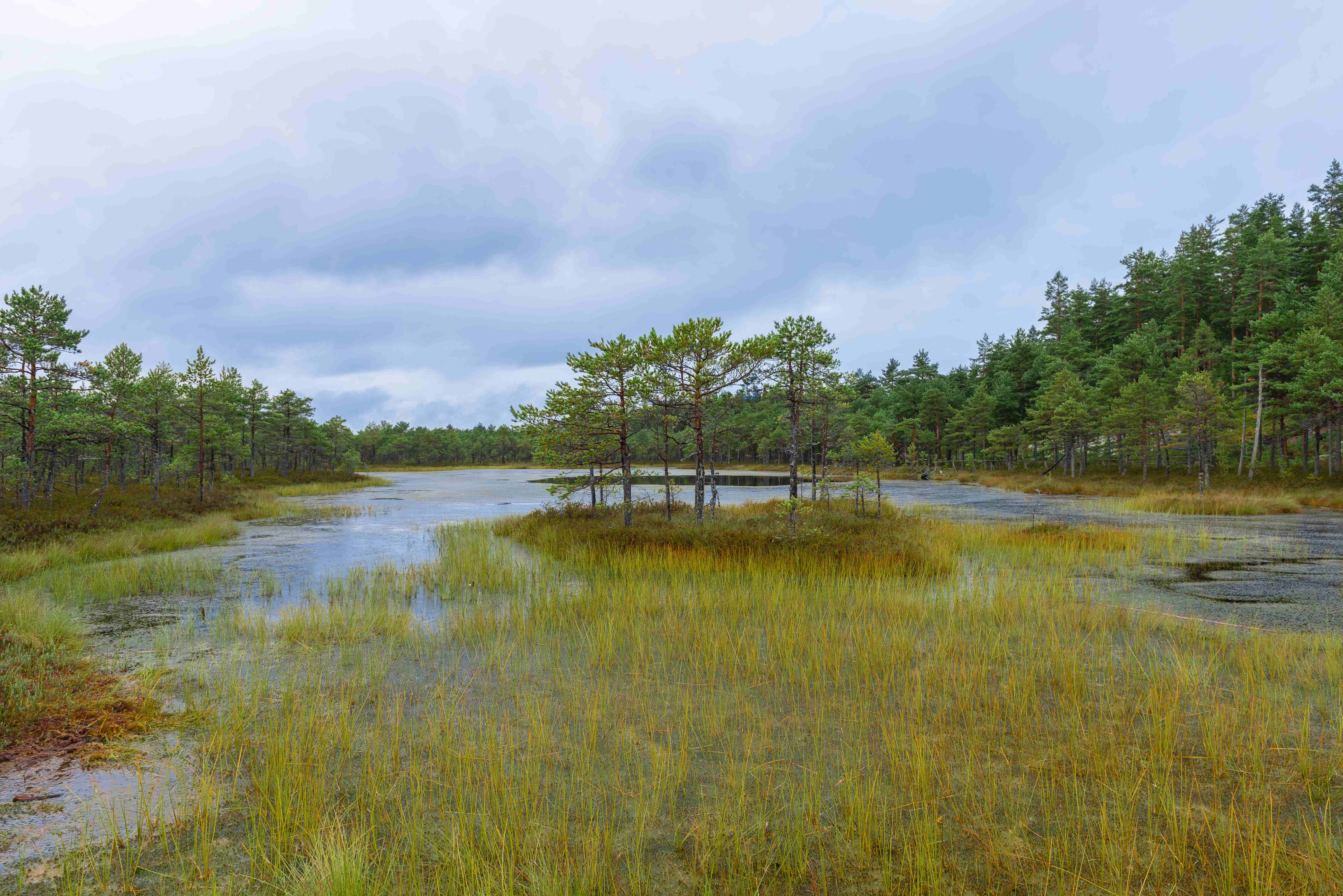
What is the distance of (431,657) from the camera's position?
8.13 metres

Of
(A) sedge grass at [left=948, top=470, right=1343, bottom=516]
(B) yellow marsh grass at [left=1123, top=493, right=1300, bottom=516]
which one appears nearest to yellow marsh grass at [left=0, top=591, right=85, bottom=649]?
(B) yellow marsh grass at [left=1123, top=493, right=1300, bottom=516]

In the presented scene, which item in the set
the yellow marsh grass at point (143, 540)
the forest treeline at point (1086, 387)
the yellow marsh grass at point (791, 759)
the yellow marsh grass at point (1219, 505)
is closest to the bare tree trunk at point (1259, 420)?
the forest treeline at point (1086, 387)

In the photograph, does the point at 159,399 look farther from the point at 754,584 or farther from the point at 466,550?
the point at 754,584

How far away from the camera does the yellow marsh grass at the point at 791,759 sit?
3.50m

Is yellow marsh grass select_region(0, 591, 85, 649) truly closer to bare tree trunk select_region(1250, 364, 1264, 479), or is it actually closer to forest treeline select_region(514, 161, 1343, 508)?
forest treeline select_region(514, 161, 1343, 508)

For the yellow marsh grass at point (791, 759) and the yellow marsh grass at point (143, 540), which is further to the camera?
the yellow marsh grass at point (143, 540)

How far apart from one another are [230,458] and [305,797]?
85.2 m

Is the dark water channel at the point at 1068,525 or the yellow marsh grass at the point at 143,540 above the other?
the yellow marsh grass at the point at 143,540

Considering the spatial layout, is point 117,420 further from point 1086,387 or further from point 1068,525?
point 1086,387

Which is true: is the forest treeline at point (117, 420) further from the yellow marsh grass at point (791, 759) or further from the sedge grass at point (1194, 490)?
the sedge grass at point (1194, 490)

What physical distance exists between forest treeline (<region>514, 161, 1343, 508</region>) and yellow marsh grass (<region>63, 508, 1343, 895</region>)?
937cm

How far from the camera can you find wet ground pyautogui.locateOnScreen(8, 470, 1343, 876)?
14.5 feet

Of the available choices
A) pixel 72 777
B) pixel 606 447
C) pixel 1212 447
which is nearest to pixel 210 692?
pixel 72 777

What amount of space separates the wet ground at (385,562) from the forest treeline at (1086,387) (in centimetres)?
816
